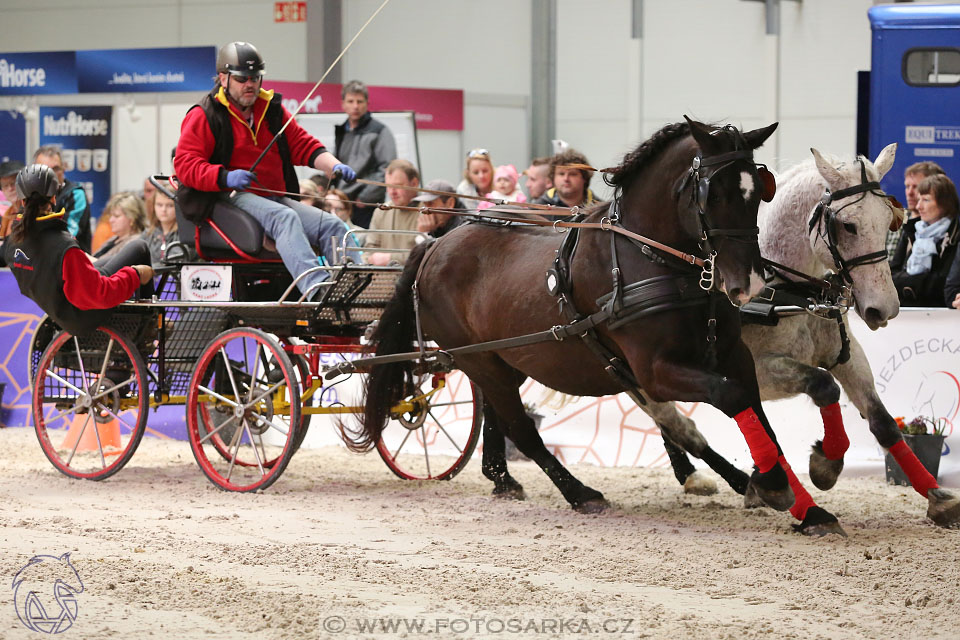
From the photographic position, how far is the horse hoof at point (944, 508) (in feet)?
17.4

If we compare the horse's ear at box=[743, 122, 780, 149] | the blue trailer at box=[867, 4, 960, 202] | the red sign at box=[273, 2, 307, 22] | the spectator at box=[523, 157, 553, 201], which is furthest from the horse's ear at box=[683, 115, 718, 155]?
the red sign at box=[273, 2, 307, 22]

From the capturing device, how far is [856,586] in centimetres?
426

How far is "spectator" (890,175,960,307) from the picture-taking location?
7.39 meters

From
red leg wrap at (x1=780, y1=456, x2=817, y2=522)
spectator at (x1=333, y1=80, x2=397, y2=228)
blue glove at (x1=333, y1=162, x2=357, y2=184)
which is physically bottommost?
red leg wrap at (x1=780, y1=456, x2=817, y2=522)

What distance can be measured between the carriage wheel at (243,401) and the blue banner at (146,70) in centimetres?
551

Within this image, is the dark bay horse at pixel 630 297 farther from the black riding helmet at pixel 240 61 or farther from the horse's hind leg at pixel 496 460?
the black riding helmet at pixel 240 61

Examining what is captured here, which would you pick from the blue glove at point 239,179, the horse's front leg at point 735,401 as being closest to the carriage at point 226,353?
the blue glove at point 239,179

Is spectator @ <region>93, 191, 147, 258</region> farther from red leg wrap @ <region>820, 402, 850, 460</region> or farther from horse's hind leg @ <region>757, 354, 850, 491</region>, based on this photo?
red leg wrap @ <region>820, 402, 850, 460</region>

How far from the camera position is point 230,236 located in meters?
6.72

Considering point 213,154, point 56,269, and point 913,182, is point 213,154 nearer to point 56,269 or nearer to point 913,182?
point 56,269

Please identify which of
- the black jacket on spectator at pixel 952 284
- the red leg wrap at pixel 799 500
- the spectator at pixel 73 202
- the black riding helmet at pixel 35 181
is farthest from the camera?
the spectator at pixel 73 202

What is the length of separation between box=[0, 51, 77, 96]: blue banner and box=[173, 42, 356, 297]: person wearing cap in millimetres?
6350

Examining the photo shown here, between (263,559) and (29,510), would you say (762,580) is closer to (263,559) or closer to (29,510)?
(263,559)

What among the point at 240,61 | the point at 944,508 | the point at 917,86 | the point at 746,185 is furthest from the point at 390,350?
the point at 917,86
